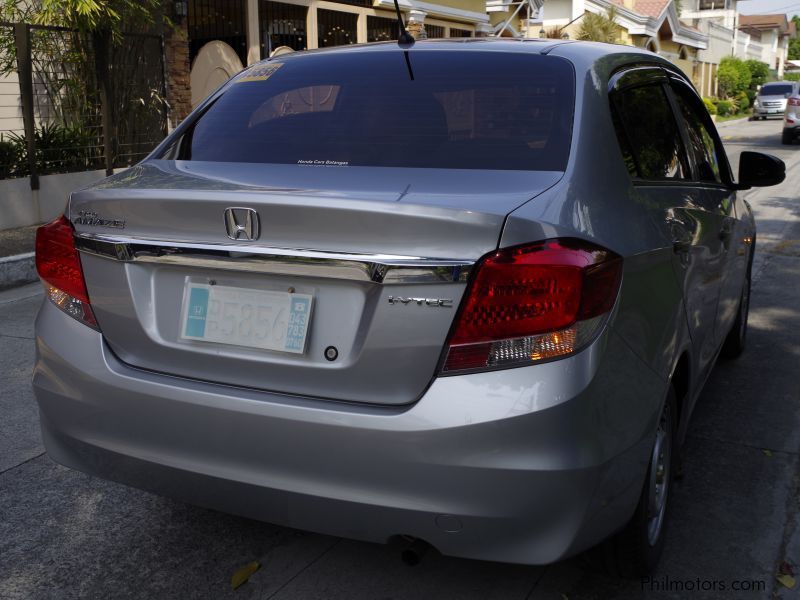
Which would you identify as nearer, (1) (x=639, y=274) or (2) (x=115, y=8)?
(1) (x=639, y=274)

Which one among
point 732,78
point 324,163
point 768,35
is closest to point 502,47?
point 324,163

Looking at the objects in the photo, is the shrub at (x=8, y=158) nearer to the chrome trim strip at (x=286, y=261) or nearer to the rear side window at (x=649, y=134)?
the chrome trim strip at (x=286, y=261)

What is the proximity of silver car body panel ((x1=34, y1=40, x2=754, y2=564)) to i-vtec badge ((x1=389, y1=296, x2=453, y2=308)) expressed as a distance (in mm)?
15

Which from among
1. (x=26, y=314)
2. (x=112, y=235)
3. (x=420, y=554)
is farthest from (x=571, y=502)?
(x=26, y=314)

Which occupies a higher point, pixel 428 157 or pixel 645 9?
pixel 645 9

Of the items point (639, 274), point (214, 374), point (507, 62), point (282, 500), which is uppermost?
point (507, 62)

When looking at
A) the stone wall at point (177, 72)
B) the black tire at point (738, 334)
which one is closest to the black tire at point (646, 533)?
the black tire at point (738, 334)

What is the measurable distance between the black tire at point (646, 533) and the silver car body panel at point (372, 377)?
0.64 ft

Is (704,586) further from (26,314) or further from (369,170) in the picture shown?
(26,314)

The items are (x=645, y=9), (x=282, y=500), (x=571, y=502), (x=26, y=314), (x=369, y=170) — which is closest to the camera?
(x=571, y=502)

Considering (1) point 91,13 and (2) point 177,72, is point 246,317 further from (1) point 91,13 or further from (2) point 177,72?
(2) point 177,72

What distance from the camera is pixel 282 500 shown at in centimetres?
237

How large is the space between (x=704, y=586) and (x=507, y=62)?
1759mm

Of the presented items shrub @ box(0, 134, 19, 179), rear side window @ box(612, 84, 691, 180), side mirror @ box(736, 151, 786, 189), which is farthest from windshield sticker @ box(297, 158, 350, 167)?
shrub @ box(0, 134, 19, 179)
